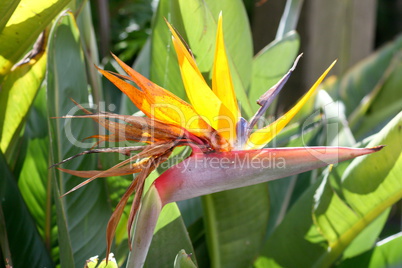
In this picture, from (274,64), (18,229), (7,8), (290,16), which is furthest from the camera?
(290,16)

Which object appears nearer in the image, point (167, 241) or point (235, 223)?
point (167, 241)

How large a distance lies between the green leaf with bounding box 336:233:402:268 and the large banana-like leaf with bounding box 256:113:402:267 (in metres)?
0.03

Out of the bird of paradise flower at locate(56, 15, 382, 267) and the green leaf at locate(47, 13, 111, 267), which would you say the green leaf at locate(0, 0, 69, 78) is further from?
the bird of paradise flower at locate(56, 15, 382, 267)

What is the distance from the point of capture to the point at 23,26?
671 mm

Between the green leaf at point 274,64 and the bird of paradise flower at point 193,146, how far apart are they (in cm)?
47

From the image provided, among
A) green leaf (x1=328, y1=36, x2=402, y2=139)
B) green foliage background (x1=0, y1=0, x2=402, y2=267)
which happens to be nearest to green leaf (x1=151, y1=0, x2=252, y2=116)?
green foliage background (x1=0, y1=0, x2=402, y2=267)

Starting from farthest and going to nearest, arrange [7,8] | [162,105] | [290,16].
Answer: [290,16] → [7,8] → [162,105]

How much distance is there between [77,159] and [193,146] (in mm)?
323

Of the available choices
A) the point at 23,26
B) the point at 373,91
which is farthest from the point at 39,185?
the point at 373,91

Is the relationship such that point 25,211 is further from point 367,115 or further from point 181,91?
point 367,115

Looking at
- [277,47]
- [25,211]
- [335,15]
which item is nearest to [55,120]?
[25,211]

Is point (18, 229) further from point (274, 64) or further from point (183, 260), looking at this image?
point (274, 64)

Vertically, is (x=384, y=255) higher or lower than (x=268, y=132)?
lower

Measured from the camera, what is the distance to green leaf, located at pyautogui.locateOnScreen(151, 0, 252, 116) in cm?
73
